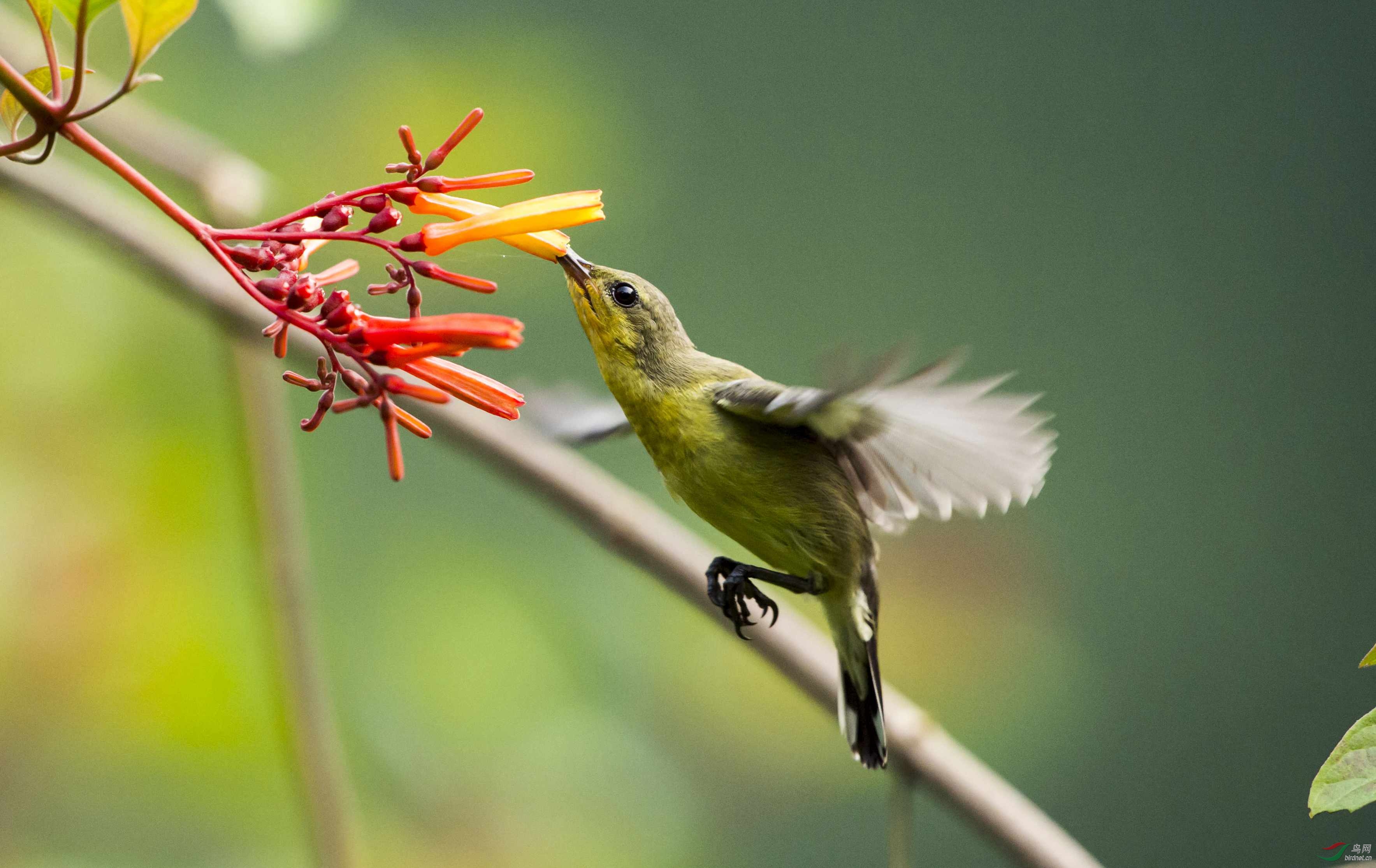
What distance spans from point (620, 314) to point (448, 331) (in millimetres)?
635

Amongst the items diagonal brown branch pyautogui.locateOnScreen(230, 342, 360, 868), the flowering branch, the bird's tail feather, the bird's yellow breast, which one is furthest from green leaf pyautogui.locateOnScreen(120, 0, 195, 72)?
the bird's tail feather

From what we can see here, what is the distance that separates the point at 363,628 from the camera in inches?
108

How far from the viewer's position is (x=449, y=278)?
86 centimetres

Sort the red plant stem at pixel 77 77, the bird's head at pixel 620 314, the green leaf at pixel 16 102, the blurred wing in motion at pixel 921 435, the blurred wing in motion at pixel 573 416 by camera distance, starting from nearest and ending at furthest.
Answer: the red plant stem at pixel 77 77 < the green leaf at pixel 16 102 < the blurred wing in motion at pixel 921 435 < the bird's head at pixel 620 314 < the blurred wing in motion at pixel 573 416

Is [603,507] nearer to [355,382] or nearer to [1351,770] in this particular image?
[355,382]

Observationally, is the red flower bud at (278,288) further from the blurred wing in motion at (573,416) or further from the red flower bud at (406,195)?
the blurred wing in motion at (573,416)

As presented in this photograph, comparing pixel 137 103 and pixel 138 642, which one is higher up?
pixel 137 103

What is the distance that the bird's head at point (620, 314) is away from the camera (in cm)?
139

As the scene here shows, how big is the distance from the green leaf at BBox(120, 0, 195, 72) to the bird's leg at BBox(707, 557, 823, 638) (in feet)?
2.68

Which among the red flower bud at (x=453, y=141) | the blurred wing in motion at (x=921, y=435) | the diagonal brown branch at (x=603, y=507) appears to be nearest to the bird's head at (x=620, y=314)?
the blurred wing in motion at (x=921, y=435)

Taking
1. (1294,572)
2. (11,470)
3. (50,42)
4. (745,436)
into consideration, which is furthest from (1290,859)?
(50,42)

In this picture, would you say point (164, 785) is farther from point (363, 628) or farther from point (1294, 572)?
point (1294, 572)

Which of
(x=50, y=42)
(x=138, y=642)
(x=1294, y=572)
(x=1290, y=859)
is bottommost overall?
(x=1290, y=859)

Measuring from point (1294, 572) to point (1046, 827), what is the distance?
10.4ft
